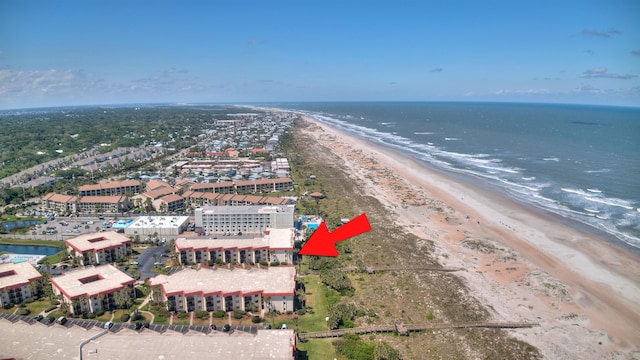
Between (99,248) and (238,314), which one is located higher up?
(99,248)

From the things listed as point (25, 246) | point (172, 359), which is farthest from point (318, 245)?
point (25, 246)

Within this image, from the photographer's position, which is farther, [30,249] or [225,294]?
[30,249]

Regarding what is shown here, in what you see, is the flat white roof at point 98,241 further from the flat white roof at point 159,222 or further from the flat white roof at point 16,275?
the flat white roof at point 16,275

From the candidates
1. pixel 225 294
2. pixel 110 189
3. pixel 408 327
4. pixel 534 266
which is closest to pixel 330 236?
pixel 225 294

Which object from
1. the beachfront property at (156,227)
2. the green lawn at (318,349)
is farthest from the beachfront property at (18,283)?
the green lawn at (318,349)

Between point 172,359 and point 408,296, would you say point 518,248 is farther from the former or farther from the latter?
point 172,359

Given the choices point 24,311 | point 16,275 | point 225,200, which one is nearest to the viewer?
point 24,311

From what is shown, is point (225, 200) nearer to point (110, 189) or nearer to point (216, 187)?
point (216, 187)
